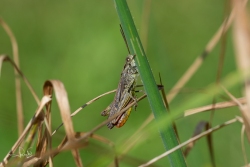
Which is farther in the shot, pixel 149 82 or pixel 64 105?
pixel 64 105

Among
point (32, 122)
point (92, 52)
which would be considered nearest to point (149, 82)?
point (32, 122)

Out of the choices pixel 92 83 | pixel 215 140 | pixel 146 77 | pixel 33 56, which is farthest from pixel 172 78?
A: pixel 33 56

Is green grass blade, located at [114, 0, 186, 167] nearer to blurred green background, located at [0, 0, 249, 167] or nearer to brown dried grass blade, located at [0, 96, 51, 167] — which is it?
brown dried grass blade, located at [0, 96, 51, 167]

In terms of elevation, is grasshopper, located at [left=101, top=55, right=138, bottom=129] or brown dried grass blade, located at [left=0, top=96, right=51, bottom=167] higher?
grasshopper, located at [left=101, top=55, right=138, bottom=129]

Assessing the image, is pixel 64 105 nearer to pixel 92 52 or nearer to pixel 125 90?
pixel 125 90

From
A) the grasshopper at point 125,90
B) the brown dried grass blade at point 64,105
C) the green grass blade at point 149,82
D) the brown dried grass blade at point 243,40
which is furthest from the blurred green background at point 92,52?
the brown dried grass blade at point 243,40

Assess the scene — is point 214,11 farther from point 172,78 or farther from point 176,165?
point 176,165

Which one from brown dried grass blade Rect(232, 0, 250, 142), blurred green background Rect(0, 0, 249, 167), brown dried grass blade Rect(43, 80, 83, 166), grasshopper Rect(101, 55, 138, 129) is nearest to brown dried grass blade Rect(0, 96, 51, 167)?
brown dried grass blade Rect(43, 80, 83, 166)

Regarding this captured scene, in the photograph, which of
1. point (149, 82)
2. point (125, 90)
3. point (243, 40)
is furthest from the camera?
point (125, 90)
